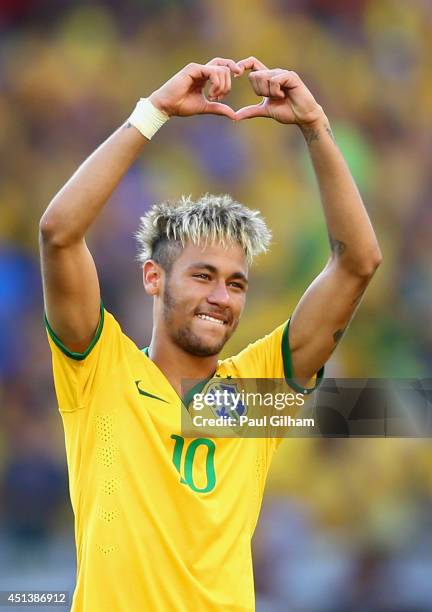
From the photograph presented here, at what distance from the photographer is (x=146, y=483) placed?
7.20 feet

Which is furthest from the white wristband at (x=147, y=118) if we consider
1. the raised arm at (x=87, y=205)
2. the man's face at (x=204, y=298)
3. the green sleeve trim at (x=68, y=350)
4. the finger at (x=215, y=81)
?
the green sleeve trim at (x=68, y=350)

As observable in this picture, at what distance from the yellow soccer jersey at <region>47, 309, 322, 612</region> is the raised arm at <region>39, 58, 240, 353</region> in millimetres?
84

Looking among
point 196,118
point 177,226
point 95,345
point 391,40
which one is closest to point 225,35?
point 196,118

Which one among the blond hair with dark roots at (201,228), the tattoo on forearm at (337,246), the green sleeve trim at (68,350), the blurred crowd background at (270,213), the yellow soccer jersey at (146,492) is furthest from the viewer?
the blurred crowd background at (270,213)

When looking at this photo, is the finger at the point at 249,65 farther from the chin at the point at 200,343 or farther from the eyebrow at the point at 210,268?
the chin at the point at 200,343

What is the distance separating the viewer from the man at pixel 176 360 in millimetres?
2148

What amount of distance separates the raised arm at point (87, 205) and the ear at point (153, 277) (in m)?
0.32

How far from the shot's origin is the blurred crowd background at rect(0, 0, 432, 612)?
16.0 feet

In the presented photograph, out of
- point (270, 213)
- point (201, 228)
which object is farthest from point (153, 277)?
point (270, 213)

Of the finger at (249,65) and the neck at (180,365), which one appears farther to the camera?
the neck at (180,365)

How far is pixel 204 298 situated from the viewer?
2.39 meters

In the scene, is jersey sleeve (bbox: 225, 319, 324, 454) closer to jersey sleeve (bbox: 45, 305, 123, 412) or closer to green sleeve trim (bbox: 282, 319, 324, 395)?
green sleeve trim (bbox: 282, 319, 324, 395)

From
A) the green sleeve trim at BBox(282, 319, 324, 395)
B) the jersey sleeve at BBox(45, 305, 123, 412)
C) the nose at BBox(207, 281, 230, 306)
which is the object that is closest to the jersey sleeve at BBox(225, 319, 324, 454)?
the green sleeve trim at BBox(282, 319, 324, 395)

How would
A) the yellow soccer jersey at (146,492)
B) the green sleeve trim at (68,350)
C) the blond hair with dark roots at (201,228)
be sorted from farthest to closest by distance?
the blond hair with dark roots at (201,228)
the green sleeve trim at (68,350)
the yellow soccer jersey at (146,492)
